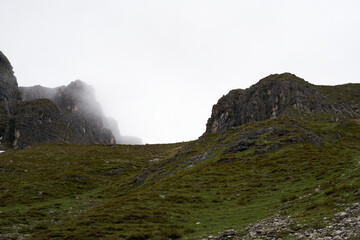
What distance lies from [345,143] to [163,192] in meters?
44.1

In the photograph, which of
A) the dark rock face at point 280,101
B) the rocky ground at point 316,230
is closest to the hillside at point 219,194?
the rocky ground at point 316,230

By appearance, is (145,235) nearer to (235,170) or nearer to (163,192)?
(163,192)

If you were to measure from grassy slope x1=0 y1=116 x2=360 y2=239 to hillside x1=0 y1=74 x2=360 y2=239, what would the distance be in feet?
0.48

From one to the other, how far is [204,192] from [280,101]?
89314mm

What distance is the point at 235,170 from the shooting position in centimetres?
4953

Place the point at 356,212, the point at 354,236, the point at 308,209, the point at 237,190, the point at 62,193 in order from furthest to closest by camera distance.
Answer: the point at 62,193 < the point at 237,190 < the point at 308,209 < the point at 356,212 < the point at 354,236

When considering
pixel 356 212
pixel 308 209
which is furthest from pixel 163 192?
pixel 356 212

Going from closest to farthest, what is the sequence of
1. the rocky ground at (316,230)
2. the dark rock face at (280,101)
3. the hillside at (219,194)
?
the rocky ground at (316,230), the hillside at (219,194), the dark rock face at (280,101)

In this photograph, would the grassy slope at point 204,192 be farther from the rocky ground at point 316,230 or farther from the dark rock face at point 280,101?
the dark rock face at point 280,101

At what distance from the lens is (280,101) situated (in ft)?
382

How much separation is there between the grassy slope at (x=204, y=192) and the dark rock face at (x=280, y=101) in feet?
79.6

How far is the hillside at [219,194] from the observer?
19.6 metres

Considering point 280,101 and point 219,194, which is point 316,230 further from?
point 280,101

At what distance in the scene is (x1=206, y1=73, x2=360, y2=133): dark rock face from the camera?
357 ft
